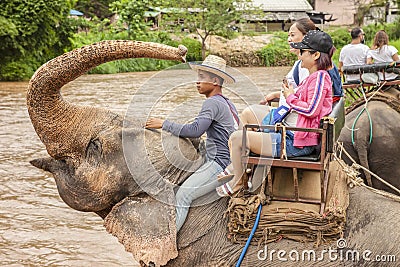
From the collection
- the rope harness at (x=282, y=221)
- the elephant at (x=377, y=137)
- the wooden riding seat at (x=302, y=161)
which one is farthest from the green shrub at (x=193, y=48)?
the rope harness at (x=282, y=221)

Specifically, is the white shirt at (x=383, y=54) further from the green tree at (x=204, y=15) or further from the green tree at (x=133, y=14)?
the green tree at (x=204, y=15)

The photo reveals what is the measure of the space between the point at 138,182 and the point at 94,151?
0.34m

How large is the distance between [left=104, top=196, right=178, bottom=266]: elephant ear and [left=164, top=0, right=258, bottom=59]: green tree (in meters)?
34.2

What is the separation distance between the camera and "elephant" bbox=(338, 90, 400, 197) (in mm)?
6926

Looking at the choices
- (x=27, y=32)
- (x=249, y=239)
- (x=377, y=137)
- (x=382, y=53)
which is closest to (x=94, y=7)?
(x=27, y=32)

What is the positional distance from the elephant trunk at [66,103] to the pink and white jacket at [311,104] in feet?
2.21

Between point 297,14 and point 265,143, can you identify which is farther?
point 297,14

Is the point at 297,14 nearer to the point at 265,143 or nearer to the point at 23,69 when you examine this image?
the point at 23,69

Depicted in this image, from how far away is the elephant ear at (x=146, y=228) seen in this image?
10.9 ft

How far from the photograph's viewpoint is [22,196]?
8617mm

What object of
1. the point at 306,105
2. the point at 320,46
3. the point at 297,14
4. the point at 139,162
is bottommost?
the point at 297,14

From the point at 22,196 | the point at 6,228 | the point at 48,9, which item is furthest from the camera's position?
the point at 48,9

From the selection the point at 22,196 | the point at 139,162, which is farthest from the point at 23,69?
the point at 139,162

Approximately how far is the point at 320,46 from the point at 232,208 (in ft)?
3.26
